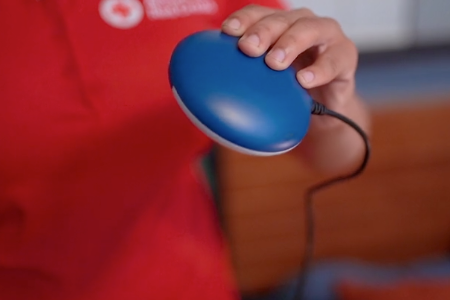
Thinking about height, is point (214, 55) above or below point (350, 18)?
above

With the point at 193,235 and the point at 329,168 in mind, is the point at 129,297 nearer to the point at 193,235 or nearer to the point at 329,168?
the point at 193,235

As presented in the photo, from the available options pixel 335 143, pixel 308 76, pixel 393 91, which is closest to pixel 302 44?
pixel 308 76

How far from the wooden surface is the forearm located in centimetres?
57

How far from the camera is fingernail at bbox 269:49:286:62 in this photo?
1.21 feet

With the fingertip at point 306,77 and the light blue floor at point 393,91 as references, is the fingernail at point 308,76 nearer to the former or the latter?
the fingertip at point 306,77

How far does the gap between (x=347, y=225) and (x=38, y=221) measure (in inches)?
39.9

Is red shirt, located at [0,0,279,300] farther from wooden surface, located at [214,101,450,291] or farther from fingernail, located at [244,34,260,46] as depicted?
wooden surface, located at [214,101,450,291]

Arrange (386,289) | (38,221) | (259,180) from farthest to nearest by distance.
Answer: (259,180) < (386,289) < (38,221)

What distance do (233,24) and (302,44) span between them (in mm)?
55

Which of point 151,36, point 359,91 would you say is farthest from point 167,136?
point 359,91

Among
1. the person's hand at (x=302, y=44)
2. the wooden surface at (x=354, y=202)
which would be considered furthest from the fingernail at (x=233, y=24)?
the wooden surface at (x=354, y=202)

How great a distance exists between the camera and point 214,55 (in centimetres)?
36

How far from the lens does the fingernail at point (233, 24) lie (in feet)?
1.27

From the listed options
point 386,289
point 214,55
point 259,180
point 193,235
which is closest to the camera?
point 214,55
